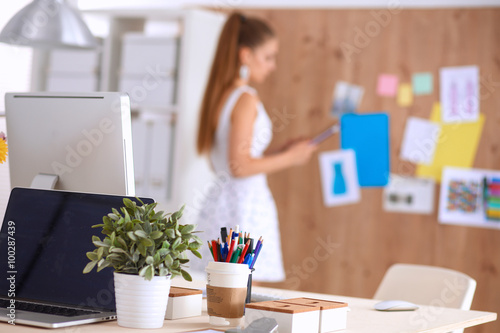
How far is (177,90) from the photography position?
364 cm

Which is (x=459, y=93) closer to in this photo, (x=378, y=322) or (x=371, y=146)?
(x=371, y=146)

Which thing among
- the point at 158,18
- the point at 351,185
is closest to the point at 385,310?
the point at 351,185

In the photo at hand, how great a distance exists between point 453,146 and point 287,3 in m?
1.24

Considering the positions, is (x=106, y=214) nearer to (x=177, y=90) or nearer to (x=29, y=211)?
(x=29, y=211)

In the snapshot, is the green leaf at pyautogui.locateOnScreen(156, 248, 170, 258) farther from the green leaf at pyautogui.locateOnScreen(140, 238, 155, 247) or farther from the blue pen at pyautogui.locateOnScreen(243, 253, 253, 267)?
the blue pen at pyautogui.locateOnScreen(243, 253, 253, 267)

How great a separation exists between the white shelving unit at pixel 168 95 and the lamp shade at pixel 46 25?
47.3 inches

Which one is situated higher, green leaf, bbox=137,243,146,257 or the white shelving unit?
the white shelving unit

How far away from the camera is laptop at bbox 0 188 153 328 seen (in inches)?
53.9

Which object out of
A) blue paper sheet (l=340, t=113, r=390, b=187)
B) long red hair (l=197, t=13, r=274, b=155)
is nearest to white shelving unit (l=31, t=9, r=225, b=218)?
long red hair (l=197, t=13, r=274, b=155)

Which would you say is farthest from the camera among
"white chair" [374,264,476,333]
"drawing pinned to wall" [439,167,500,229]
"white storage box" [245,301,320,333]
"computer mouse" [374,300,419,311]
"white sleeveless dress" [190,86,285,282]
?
"drawing pinned to wall" [439,167,500,229]

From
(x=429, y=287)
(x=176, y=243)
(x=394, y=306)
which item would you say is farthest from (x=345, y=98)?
(x=176, y=243)

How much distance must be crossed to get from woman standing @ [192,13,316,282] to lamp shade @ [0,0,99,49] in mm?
1031

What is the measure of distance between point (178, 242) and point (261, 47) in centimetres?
233

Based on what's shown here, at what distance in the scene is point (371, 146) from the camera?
11.7 feet
